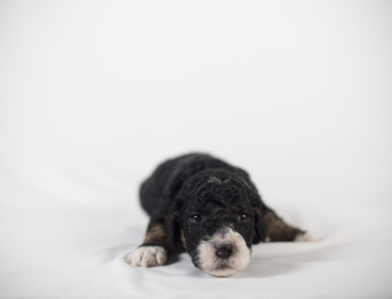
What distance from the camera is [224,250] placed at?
2.67m

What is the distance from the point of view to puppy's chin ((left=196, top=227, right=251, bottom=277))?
8.77ft

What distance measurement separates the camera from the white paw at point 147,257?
10.0ft

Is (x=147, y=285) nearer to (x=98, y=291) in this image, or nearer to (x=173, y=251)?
(x=98, y=291)

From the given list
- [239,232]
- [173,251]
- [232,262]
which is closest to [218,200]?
[239,232]

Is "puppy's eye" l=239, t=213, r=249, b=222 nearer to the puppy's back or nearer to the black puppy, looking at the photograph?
the black puppy

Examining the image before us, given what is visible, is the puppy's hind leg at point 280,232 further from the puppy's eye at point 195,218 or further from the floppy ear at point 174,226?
the puppy's eye at point 195,218

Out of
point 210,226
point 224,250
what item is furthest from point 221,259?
point 210,226

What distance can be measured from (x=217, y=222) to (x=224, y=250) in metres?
0.24

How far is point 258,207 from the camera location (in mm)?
3361

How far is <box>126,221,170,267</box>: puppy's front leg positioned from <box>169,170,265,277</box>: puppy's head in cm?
13

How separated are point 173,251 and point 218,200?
71cm

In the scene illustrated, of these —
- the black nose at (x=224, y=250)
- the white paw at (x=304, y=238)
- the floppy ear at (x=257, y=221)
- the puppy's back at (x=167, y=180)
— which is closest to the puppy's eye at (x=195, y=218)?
the black nose at (x=224, y=250)

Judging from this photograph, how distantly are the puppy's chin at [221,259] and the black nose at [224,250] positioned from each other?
0.05 ft

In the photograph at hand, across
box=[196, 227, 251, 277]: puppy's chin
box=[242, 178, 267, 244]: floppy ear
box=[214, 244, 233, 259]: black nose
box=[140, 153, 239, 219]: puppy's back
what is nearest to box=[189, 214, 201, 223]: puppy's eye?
box=[196, 227, 251, 277]: puppy's chin
